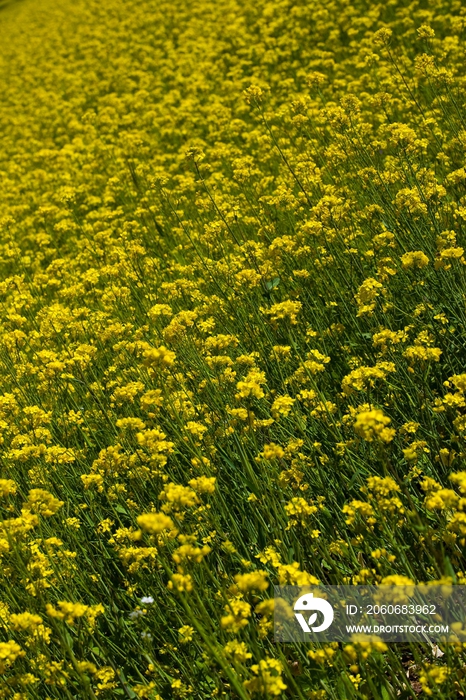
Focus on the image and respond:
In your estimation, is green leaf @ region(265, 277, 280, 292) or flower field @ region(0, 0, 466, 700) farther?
green leaf @ region(265, 277, 280, 292)

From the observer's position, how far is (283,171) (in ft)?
23.7

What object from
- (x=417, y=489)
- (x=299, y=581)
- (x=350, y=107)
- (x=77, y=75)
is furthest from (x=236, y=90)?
(x=299, y=581)

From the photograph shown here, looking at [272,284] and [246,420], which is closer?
[246,420]

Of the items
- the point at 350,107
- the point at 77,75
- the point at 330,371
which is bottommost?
the point at 330,371

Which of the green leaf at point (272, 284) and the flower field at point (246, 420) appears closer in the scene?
the flower field at point (246, 420)

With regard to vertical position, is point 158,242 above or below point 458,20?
A: below

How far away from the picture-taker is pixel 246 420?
353 centimetres

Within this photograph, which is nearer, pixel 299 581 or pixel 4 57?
pixel 299 581

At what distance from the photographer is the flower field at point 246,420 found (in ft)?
8.96

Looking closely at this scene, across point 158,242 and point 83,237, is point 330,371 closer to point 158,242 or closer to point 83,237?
point 158,242

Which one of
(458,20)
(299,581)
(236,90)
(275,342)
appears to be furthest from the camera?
(236,90)

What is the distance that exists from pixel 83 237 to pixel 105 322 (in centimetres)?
326

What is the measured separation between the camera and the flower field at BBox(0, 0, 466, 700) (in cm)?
273

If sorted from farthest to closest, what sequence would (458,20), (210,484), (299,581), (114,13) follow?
(114,13)
(458,20)
(210,484)
(299,581)
